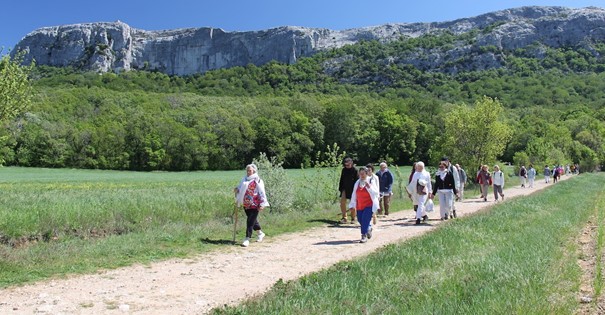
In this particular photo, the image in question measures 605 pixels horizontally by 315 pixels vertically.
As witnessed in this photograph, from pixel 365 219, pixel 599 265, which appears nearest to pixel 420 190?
pixel 365 219

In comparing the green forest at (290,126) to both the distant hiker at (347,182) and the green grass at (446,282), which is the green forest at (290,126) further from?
the green grass at (446,282)

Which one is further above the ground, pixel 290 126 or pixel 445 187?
pixel 290 126

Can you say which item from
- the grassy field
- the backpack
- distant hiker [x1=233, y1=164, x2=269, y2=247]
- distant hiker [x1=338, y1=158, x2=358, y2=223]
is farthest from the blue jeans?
the backpack

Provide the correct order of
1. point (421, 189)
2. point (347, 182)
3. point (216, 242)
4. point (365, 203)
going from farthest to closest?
point (347, 182) → point (421, 189) → point (365, 203) → point (216, 242)

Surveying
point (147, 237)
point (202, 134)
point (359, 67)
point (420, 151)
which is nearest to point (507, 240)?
point (147, 237)

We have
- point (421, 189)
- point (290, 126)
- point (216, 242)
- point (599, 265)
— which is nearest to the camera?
point (599, 265)

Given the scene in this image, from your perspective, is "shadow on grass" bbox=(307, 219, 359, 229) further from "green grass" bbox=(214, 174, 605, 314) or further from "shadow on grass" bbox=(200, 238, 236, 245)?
"green grass" bbox=(214, 174, 605, 314)

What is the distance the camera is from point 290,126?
8956 centimetres

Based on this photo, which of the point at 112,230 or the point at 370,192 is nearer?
the point at 370,192

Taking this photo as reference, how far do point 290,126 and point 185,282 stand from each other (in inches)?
3231

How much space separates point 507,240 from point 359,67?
165025 mm

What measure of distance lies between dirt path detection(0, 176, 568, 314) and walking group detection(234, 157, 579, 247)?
0.79m

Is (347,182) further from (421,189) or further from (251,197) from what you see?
(251,197)

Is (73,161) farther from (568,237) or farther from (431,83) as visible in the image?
(431,83)
